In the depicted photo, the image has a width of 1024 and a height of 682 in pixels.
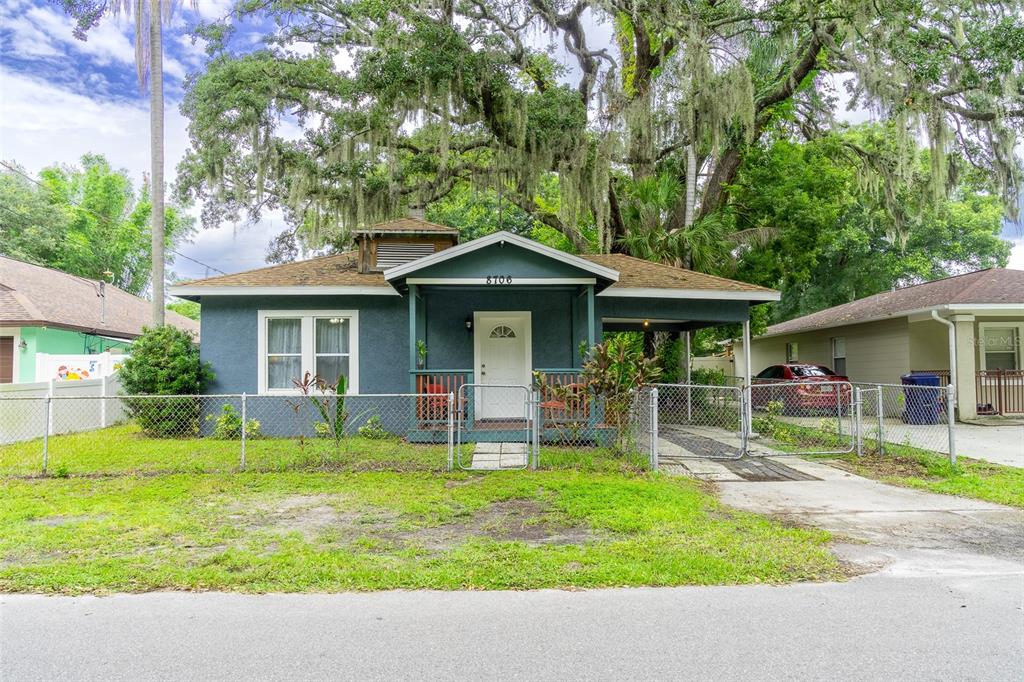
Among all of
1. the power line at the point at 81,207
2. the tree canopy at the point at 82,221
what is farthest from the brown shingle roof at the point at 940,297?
the tree canopy at the point at 82,221

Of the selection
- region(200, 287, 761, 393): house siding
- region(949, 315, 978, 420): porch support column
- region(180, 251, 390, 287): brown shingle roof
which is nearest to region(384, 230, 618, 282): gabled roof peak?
region(200, 287, 761, 393): house siding

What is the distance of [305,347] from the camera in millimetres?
11008

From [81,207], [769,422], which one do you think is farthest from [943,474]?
[81,207]

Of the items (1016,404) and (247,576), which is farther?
(1016,404)

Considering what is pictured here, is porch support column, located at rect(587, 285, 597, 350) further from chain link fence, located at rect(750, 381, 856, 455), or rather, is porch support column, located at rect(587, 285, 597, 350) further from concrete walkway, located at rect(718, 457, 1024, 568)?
concrete walkway, located at rect(718, 457, 1024, 568)

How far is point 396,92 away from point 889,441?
11.7m

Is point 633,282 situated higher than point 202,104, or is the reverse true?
point 202,104

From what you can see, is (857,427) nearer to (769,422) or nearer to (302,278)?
(769,422)

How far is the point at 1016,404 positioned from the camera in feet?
45.7

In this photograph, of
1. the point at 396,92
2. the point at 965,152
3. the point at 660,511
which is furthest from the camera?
the point at 965,152

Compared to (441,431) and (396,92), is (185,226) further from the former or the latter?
(441,431)

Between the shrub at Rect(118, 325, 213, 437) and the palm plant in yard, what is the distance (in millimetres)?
2419

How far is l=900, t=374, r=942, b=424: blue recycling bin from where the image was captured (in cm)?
1187

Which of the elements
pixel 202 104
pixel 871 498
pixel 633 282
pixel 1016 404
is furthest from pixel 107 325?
pixel 1016 404
